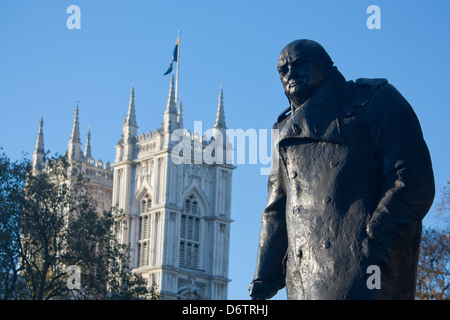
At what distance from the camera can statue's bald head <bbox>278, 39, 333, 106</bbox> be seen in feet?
18.6

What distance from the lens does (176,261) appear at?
80938mm

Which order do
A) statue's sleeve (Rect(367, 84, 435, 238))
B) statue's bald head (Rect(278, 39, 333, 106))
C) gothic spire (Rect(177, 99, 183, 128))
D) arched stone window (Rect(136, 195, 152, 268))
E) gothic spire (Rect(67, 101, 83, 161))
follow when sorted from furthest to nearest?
1. gothic spire (Rect(67, 101, 83, 161))
2. arched stone window (Rect(136, 195, 152, 268))
3. gothic spire (Rect(177, 99, 183, 128))
4. statue's bald head (Rect(278, 39, 333, 106))
5. statue's sleeve (Rect(367, 84, 435, 238))

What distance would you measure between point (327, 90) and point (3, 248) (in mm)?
31028

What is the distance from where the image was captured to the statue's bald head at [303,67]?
5.68 metres

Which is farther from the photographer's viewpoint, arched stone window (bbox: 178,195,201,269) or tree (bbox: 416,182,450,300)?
arched stone window (bbox: 178,195,201,269)

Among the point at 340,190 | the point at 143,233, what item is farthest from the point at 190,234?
the point at 340,190

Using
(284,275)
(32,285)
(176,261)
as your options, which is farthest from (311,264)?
(176,261)

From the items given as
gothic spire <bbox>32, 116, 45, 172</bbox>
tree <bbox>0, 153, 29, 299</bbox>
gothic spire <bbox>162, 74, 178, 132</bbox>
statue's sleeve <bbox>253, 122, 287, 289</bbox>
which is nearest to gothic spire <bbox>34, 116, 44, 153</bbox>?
gothic spire <bbox>32, 116, 45, 172</bbox>

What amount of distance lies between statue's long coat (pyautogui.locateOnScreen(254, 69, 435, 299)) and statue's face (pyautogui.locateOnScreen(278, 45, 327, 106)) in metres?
0.06

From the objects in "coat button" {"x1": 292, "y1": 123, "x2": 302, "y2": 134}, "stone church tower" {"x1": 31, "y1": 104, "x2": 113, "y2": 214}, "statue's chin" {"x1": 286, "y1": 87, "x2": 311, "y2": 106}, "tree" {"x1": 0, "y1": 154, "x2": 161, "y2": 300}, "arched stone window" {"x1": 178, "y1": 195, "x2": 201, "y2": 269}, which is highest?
"stone church tower" {"x1": 31, "y1": 104, "x2": 113, "y2": 214}

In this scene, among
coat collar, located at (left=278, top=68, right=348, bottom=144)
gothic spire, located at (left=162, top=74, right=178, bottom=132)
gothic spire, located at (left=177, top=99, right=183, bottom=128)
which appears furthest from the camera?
gothic spire, located at (left=177, top=99, right=183, bottom=128)

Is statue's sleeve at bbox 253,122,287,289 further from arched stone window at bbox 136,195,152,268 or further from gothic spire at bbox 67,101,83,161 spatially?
gothic spire at bbox 67,101,83,161
